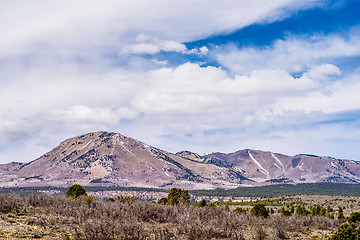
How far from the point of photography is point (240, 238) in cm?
1956

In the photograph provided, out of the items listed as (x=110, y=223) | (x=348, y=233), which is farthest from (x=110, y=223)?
(x=348, y=233)

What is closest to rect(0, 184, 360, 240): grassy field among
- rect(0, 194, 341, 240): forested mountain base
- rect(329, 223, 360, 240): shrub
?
rect(0, 194, 341, 240): forested mountain base

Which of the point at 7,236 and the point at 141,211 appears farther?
the point at 141,211

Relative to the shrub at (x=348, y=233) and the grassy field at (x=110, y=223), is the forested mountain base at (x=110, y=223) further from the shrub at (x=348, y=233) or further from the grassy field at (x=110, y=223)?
the shrub at (x=348, y=233)

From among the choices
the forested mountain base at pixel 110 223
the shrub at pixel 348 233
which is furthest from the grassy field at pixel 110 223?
the shrub at pixel 348 233

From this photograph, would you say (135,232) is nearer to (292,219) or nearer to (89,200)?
(89,200)

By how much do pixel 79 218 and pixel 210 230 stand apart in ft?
29.6

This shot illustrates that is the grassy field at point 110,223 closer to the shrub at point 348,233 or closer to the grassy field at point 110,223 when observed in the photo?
the grassy field at point 110,223

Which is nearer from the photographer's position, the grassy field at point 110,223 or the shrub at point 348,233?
the shrub at point 348,233

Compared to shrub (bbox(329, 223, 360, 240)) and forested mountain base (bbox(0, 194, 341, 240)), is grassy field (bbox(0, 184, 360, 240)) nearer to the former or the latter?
forested mountain base (bbox(0, 194, 341, 240))

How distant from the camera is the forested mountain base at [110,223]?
1622 cm

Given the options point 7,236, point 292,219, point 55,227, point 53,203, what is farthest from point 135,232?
point 292,219

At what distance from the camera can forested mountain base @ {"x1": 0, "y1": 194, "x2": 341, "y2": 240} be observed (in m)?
16.2

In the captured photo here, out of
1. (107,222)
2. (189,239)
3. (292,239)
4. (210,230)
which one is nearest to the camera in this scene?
(107,222)
